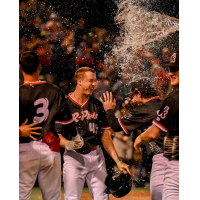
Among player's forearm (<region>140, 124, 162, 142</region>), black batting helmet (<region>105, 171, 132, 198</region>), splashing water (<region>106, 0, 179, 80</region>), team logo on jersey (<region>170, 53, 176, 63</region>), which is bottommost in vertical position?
black batting helmet (<region>105, 171, 132, 198</region>)

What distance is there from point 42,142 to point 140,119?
3.02 ft

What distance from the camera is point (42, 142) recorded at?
2.59m

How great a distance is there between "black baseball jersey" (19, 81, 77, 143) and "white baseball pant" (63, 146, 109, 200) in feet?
0.81

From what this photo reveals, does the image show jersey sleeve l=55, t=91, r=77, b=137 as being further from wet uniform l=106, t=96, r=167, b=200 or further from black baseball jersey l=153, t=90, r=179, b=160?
black baseball jersey l=153, t=90, r=179, b=160

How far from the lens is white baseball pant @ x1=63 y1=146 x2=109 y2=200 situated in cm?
263

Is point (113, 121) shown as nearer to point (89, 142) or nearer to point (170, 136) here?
point (89, 142)

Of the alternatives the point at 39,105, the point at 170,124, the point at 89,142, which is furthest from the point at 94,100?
the point at 170,124

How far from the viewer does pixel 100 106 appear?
108 inches

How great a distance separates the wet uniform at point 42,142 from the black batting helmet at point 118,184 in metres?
0.46

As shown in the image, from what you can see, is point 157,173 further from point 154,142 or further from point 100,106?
point 100,106

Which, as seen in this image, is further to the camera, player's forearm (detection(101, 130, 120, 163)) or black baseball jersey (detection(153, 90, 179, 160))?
player's forearm (detection(101, 130, 120, 163))

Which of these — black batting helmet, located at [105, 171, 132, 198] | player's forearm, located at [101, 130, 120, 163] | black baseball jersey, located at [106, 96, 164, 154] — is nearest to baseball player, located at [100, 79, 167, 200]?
black baseball jersey, located at [106, 96, 164, 154]

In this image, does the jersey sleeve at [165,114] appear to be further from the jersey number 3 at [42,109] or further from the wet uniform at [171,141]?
the jersey number 3 at [42,109]

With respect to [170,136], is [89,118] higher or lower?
Result: higher
